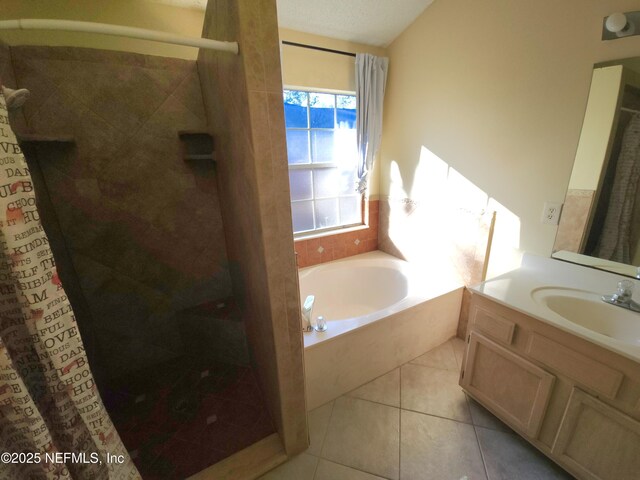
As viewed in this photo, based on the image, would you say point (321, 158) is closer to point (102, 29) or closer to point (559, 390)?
point (102, 29)

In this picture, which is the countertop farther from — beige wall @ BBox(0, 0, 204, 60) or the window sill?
beige wall @ BBox(0, 0, 204, 60)

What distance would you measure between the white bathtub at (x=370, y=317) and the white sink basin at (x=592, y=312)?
0.65m

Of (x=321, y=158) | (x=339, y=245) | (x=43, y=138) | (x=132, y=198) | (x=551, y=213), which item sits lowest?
(x=339, y=245)

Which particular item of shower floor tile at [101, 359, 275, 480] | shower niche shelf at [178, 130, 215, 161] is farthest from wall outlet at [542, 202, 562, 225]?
shower niche shelf at [178, 130, 215, 161]

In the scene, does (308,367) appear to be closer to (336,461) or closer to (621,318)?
(336,461)

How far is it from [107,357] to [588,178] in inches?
121

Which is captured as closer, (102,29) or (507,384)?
(102,29)

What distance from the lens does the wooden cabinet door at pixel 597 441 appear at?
0.89m

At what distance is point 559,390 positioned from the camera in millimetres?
1056

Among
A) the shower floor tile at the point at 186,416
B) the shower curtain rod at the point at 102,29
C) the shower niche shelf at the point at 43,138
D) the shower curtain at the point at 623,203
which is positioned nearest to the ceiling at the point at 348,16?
the shower niche shelf at the point at 43,138

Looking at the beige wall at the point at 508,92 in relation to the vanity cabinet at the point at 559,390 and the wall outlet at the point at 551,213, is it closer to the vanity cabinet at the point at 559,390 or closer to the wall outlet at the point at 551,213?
the wall outlet at the point at 551,213

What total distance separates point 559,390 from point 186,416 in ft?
6.19

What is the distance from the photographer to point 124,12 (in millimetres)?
1491

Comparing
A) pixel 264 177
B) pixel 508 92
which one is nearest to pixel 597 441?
pixel 264 177
